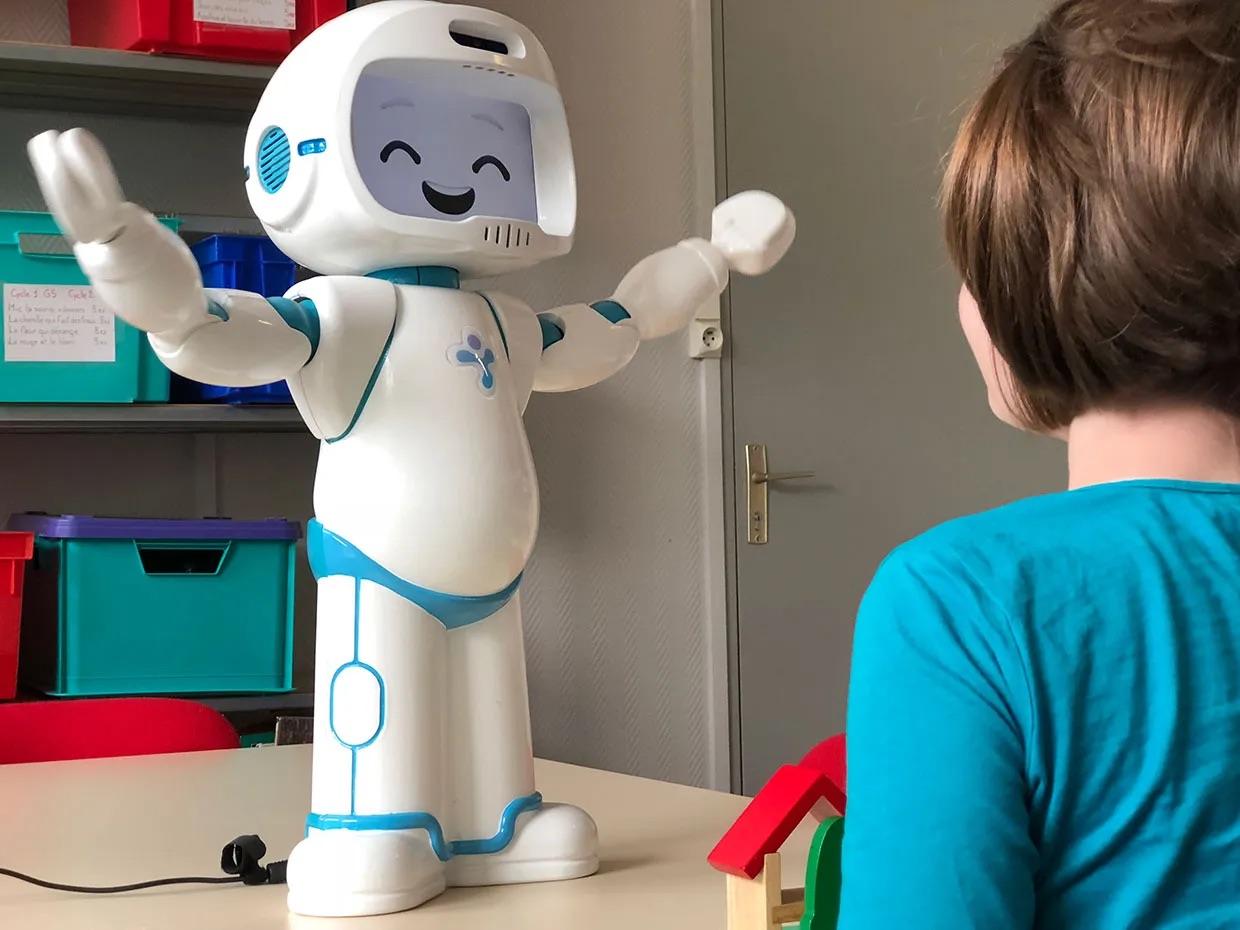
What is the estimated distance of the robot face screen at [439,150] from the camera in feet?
2.94

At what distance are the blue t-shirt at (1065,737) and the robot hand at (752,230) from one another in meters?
0.66

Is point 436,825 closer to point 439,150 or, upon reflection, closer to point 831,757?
point 831,757

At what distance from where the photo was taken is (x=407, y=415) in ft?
2.89

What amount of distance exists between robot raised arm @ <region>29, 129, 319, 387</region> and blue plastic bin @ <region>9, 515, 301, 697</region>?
1.16m

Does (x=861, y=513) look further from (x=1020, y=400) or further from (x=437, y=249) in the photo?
(x=1020, y=400)

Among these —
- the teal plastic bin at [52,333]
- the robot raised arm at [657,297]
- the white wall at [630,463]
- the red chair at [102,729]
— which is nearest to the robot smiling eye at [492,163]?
the robot raised arm at [657,297]

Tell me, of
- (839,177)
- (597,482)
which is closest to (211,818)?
(597,482)

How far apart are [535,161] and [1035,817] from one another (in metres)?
0.63

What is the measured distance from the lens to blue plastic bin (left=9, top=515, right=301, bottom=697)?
1.92 m

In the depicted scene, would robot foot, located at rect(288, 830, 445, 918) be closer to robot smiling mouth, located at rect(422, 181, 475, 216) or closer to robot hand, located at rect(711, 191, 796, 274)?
robot smiling mouth, located at rect(422, 181, 475, 216)

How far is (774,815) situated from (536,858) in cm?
32

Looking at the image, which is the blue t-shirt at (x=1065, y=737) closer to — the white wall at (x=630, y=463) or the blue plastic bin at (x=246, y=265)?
the blue plastic bin at (x=246, y=265)

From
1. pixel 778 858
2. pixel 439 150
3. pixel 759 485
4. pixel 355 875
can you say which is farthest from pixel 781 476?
pixel 778 858

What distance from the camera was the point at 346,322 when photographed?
881 millimetres
